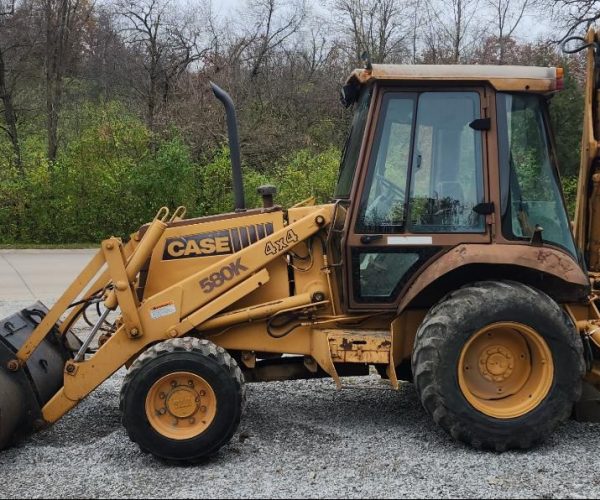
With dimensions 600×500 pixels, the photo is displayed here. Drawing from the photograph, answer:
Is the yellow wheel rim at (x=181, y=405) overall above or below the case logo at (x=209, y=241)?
below

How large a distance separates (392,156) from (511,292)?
114 centimetres

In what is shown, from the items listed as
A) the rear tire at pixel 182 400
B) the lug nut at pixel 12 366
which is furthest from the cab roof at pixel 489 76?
the lug nut at pixel 12 366

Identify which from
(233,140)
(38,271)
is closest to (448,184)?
(233,140)

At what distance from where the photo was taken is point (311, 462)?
159 inches

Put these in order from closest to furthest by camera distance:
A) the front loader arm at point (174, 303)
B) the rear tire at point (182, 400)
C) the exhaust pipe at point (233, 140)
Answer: the rear tire at point (182, 400) < the front loader arm at point (174, 303) < the exhaust pipe at point (233, 140)

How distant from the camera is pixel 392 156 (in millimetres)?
4422

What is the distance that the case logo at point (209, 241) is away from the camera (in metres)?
4.67

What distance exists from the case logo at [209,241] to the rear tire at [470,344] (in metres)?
1.30

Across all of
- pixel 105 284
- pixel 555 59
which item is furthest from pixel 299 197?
pixel 105 284

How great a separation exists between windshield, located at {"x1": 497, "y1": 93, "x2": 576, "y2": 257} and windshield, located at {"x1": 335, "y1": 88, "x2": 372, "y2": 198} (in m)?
0.88

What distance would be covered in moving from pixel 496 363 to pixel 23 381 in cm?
299

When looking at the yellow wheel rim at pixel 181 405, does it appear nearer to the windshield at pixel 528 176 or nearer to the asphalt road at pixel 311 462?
the asphalt road at pixel 311 462

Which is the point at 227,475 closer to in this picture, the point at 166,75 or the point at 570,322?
the point at 570,322

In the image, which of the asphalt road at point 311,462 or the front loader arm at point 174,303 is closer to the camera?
the asphalt road at point 311,462
